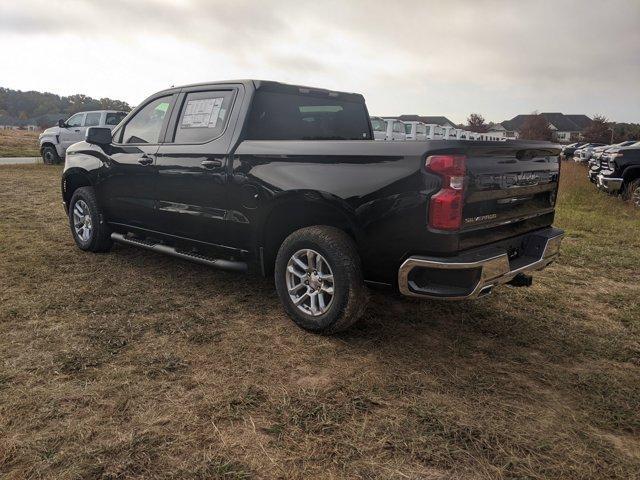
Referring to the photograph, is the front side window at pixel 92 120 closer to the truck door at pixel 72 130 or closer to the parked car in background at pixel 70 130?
the parked car in background at pixel 70 130

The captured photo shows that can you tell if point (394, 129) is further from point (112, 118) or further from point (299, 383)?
point (299, 383)

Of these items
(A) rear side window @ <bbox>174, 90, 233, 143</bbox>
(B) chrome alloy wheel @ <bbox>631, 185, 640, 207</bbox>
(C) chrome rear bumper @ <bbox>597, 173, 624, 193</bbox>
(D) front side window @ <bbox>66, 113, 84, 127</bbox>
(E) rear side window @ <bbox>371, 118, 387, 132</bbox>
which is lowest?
(B) chrome alloy wheel @ <bbox>631, 185, 640, 207</bbox>

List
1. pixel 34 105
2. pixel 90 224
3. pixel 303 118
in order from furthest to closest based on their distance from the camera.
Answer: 1. pixel 34 105
2. pixel 90 224
3. pixel 303 118

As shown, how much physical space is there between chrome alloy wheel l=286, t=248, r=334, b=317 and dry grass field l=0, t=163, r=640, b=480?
0.23m

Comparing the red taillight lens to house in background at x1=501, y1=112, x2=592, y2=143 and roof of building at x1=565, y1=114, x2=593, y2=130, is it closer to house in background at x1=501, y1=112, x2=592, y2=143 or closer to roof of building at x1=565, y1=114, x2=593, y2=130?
house in background at x1=501, y1=112, x2=592, y2=143

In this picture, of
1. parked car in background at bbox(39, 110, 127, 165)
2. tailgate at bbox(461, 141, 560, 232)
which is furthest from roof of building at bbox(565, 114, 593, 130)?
tailgate at bbox(461, 141, 560, 232)

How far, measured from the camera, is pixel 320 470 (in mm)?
2143

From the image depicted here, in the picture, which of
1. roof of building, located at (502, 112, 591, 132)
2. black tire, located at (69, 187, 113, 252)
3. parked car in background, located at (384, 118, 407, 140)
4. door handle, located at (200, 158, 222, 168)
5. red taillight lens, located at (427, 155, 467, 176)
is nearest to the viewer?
red taillight lens, located at (427, 155, 467, 176)

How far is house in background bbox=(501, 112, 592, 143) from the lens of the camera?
97.8m

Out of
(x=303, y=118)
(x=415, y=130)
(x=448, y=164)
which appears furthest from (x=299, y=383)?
(x=415, y=130)

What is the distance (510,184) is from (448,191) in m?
0.69

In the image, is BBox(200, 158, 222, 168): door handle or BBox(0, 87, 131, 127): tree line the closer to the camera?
BBox(200, 158, 222, 168): door handle

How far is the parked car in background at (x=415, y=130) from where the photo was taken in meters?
21.0

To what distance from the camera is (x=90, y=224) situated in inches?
220
